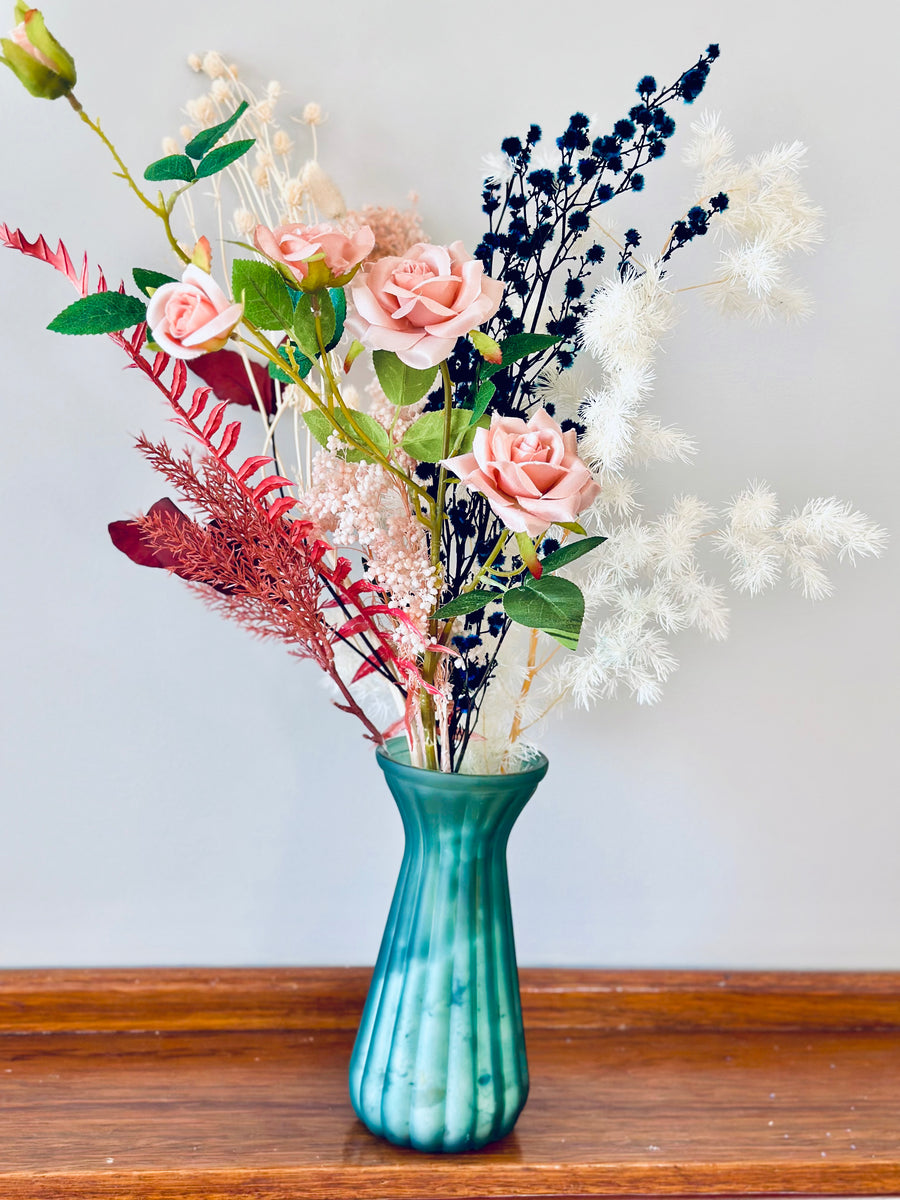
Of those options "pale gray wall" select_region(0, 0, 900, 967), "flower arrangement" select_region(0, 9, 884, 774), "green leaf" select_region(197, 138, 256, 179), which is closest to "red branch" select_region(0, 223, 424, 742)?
"flower arrangement" select_region(0, 9, 884, 774)

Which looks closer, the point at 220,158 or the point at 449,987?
the point at 220,158

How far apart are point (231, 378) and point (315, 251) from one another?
0.32 metres

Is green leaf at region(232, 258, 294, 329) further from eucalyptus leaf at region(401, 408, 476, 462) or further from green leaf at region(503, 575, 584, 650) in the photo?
green leaf at region(503, 575, 584, 650)

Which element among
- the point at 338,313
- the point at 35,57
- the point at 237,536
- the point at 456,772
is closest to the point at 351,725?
the point at 456,772

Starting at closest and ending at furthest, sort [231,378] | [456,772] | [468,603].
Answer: [468,603]
[456,772]
[231,378]

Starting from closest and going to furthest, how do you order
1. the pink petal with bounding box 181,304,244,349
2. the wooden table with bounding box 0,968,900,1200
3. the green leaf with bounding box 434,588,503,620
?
the pink petal with bounding box 181,304,244,349 → the green leaf with bounding box 434,588,503,620 → the wooden table with bounding box 0,968,900,1200

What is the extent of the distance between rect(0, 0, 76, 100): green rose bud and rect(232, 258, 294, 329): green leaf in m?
0.15

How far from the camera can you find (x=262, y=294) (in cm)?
57

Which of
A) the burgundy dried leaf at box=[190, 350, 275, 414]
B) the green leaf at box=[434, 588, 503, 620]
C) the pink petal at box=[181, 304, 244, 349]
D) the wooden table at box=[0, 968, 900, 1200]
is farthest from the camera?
the burgundy dried leaf at box=[190, 350, 275, 414]

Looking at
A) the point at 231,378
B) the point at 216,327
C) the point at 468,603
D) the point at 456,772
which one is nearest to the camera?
the point at 216,327

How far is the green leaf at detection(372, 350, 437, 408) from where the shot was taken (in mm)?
624

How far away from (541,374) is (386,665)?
0.28 metres

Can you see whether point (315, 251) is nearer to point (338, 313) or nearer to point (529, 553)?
point (338, 313)

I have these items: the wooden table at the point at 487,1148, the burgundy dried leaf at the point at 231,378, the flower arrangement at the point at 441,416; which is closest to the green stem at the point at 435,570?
the flower arrangement at the point at 441,416
